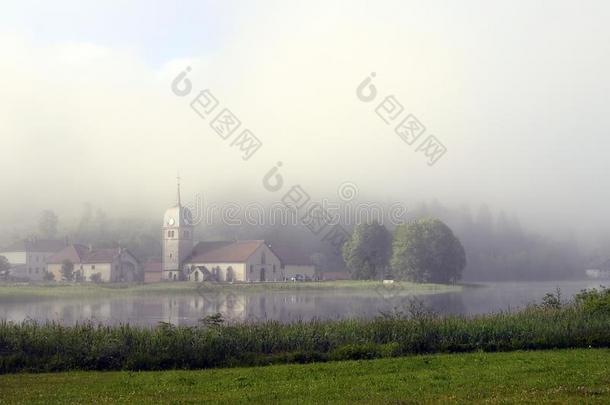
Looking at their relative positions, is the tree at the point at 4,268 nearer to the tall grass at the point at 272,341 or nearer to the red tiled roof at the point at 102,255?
the red tiled roof at the point at 102,255

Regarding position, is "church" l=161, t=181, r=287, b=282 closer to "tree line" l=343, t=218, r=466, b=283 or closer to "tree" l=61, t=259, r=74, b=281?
"tree" l=61, t=259, r=74, b=281

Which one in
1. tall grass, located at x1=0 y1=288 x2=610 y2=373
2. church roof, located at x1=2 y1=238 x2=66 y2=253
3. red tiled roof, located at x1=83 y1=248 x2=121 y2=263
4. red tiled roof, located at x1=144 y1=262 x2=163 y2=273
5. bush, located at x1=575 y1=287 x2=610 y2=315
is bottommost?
tall grass, located at x1=0 y1=288 x2=610 y2=373

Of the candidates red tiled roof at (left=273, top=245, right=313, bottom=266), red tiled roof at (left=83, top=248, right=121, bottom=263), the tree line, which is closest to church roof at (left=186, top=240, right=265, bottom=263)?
red tiled roof at (left=273, top=245, right=313, bottom=266)

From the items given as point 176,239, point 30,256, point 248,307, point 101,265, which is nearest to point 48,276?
point 101,265

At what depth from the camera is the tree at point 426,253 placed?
94.2 metres

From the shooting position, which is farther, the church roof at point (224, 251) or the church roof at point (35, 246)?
the church roof at point (35, 246)

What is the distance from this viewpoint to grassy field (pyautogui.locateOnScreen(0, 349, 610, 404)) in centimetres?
1364

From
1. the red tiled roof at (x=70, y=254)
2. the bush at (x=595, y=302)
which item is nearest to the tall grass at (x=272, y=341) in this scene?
the bush at (x=595, y=302)

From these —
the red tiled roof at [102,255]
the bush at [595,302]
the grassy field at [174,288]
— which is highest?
the red tiled roof at [102,255]

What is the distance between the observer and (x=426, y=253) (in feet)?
311

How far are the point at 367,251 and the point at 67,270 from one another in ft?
148

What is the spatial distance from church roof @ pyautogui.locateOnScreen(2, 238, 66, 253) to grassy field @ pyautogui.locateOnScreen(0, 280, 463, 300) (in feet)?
79.7

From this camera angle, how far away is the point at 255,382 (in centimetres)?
1619

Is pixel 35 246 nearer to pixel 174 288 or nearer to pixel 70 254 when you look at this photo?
pixel 70 254
